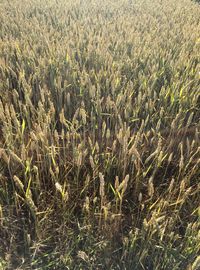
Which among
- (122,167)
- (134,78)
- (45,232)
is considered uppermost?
(134,78)

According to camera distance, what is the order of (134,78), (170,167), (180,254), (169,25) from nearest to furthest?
(180,254) → (170,167) → (134,78) → (169,25)

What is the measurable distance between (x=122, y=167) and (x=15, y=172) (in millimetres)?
420

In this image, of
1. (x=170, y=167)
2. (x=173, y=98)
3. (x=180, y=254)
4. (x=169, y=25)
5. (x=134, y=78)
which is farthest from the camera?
(x=169, y=25)

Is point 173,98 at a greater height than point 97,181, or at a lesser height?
greater

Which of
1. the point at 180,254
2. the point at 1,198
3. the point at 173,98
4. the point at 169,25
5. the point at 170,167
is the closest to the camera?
the point at 180,254

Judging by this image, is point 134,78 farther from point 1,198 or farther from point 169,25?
point 169,25

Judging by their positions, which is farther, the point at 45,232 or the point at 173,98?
the point at 173,98

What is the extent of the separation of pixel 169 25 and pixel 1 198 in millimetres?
2384

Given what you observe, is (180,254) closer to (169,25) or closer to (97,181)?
(97,181)

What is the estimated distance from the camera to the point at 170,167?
119 centimetres

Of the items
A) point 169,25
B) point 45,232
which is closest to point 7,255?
point 45,232

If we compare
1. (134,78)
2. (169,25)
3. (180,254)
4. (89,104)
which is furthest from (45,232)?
(169,25)

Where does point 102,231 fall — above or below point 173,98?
below

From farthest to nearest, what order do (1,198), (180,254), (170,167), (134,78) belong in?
(134,78) → (170,167) → (1,198) → (180,254)
